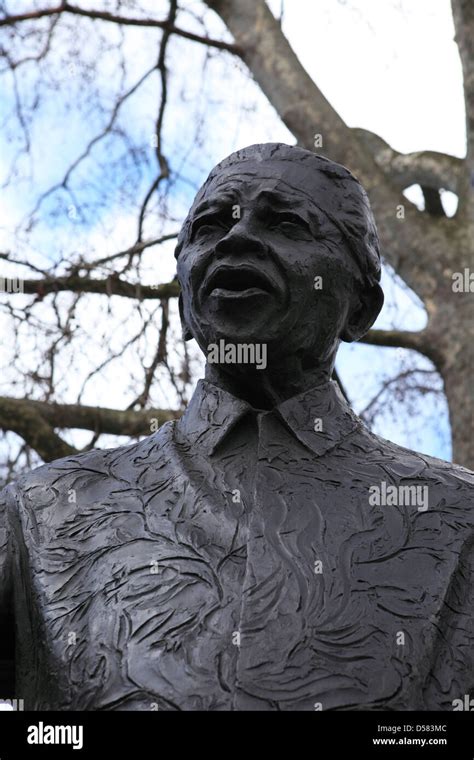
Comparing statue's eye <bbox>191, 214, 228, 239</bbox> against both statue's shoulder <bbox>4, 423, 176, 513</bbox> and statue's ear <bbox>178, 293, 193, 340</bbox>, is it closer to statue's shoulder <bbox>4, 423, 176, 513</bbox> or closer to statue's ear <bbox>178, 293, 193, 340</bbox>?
statue's ear <bbox>178, 293, 193, 340</bbox>

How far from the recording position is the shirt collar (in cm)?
414

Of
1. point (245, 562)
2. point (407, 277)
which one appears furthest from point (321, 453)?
point (407, 277)

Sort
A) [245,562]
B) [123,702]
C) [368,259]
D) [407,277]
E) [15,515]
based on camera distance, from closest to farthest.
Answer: [123,702]
[245,562]
[15,515]
[368,259]
[407,277]

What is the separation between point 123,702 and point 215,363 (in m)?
0.98

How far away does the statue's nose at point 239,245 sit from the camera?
13.5 ft

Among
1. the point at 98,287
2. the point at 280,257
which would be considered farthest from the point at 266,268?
the point at 98,287

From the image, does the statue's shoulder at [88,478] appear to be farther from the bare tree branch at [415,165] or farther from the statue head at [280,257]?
the bare tree branch at [415,165]

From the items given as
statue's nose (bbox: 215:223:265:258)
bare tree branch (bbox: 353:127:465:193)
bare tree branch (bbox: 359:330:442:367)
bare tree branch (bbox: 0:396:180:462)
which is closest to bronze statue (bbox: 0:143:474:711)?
statue's nose (bbox: 215:223:265:258)

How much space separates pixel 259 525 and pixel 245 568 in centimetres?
13

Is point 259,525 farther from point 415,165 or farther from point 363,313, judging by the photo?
point 415,165

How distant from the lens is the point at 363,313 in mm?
4465

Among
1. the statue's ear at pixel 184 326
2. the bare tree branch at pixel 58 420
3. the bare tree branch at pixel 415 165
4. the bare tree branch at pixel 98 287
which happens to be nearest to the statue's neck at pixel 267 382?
the statue's ear at pixel 184 326

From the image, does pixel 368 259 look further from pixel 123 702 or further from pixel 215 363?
pixel 123 702
